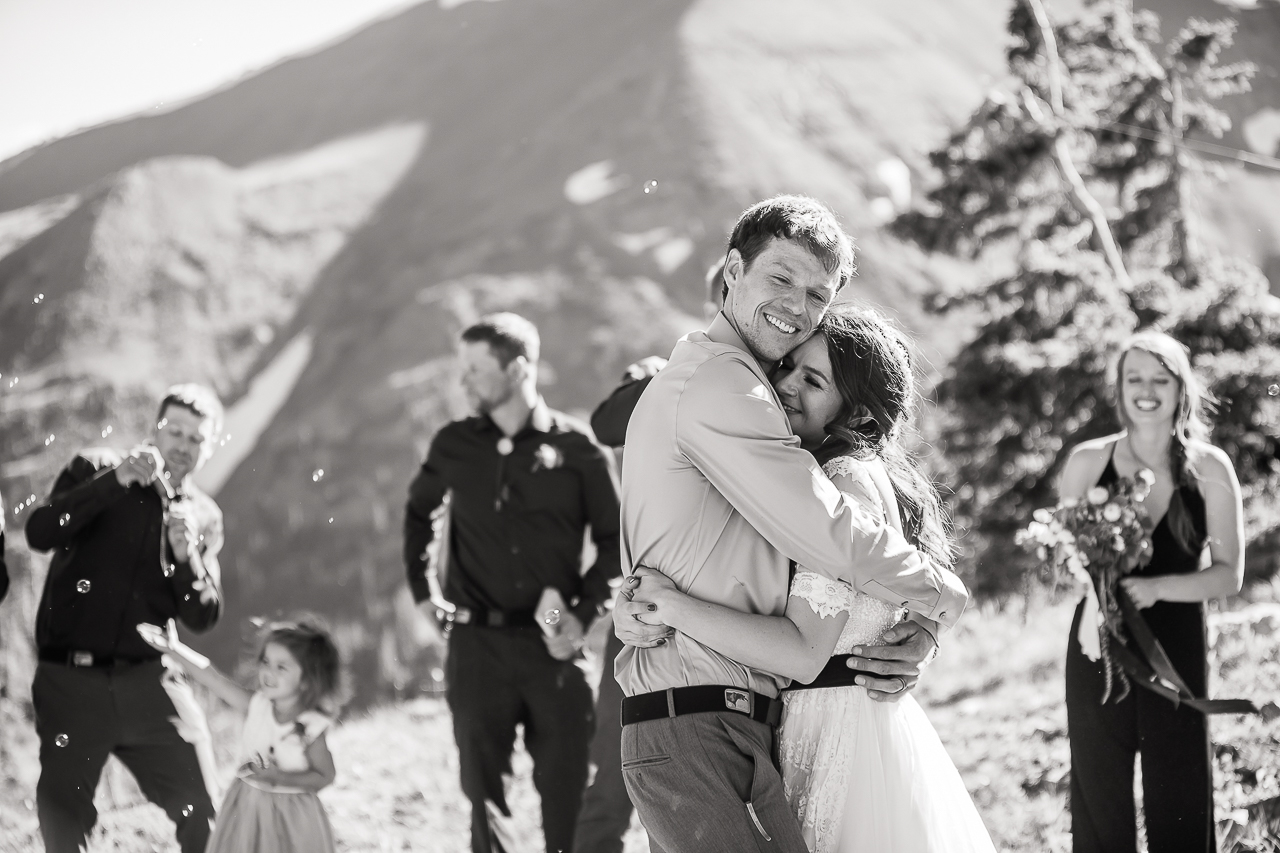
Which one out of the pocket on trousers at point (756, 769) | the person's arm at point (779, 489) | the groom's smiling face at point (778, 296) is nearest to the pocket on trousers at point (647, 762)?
the pocket on trousers at point (756, 769)

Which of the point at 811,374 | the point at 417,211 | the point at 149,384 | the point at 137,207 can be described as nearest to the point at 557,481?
the point at 811,374

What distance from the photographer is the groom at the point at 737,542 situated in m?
2.16

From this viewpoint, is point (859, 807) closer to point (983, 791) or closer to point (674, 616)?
point (674, 616)

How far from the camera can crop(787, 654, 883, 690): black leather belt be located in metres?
2.43

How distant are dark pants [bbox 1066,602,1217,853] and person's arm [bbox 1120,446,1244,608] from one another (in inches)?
6.2

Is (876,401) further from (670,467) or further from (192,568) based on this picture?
(192,568)

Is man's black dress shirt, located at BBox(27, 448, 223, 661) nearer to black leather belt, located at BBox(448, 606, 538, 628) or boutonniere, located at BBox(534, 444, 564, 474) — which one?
black leather belt, located at BBox(448, 606, 538, 628)

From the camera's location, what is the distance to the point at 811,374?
8.49 feet

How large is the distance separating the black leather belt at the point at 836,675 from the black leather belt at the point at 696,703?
0.14 metres

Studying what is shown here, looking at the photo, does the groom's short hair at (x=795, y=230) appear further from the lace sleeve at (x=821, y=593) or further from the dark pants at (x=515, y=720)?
the dark pants at (x=515, y=720)

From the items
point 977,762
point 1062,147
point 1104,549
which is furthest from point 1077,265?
point 1104,549

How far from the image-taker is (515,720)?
420 centimetres

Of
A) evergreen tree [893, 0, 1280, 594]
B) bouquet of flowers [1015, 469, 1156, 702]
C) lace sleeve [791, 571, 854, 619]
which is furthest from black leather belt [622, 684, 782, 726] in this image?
evergreen tree [893, 0, 1280, 594]

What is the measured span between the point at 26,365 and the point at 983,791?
16347 millimetres
